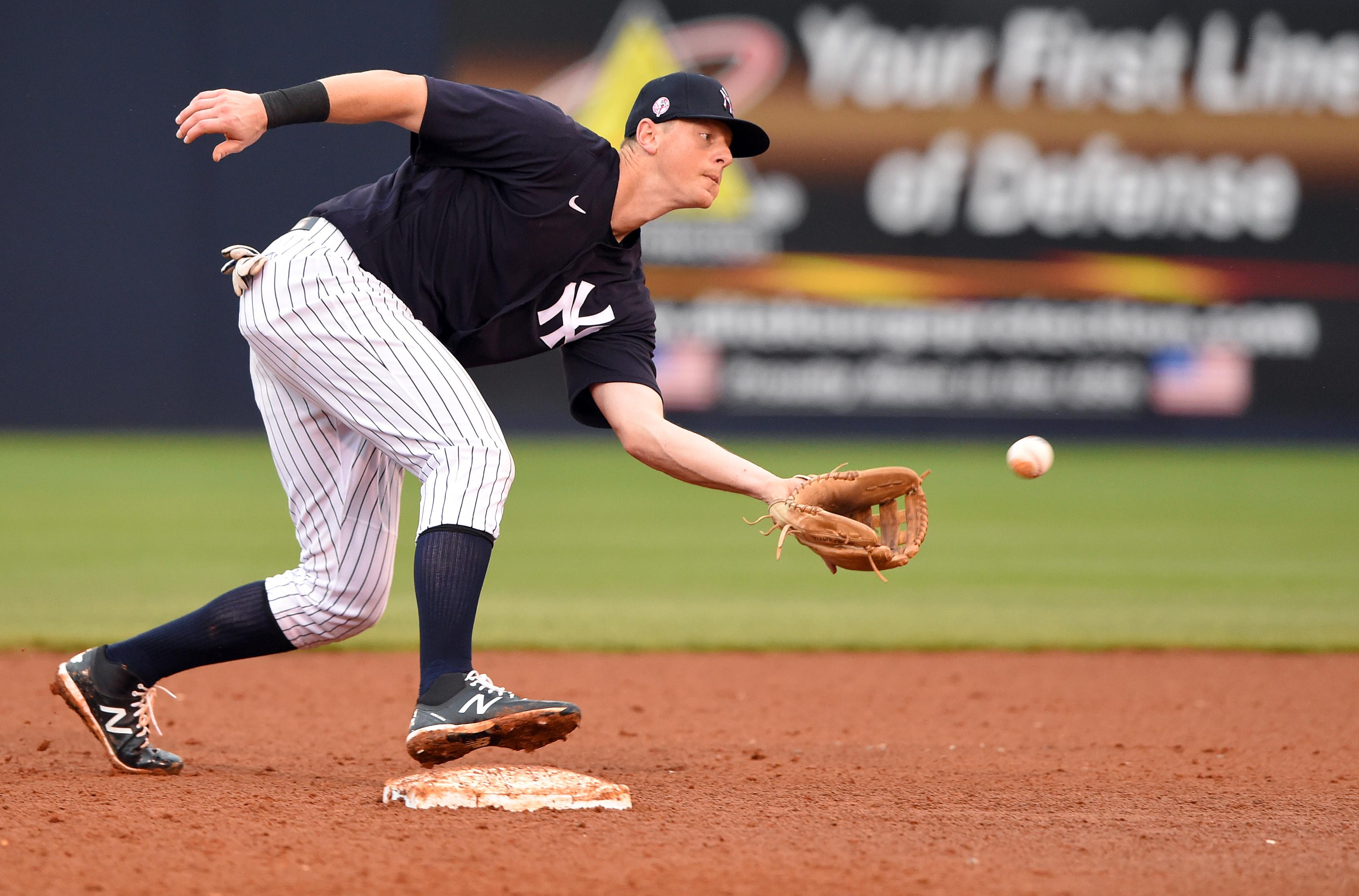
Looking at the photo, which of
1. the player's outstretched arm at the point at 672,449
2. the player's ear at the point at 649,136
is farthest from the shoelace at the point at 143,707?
the player's ear at the point at 649,136

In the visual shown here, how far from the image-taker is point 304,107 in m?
2.79

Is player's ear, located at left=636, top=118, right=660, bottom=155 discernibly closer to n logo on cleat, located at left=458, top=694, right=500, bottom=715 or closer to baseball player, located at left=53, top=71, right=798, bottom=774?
baseball player, located at left=53, top=71, right=798, bottom=774

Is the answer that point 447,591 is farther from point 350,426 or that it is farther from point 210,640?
point 210,640

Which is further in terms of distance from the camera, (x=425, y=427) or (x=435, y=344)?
(x=435, y=344)

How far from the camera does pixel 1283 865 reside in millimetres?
2574

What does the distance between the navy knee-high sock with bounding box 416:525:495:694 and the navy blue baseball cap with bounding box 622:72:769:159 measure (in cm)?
96

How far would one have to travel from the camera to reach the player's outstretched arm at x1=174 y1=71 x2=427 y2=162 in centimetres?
274

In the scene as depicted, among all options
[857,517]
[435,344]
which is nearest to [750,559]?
[857,517]

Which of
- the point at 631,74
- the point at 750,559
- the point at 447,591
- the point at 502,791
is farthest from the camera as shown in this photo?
the point at 631,74

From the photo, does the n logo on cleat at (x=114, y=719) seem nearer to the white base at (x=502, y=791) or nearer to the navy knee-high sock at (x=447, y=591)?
the white base at (x=502, y=791)

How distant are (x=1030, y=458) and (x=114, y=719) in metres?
2.06

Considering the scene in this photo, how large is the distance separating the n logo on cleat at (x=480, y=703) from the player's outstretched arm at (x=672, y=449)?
591mm

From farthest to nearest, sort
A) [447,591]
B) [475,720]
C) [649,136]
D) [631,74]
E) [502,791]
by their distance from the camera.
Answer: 1. [631,74]
2. [649,136]
3. [502,791]
4. [447,591]
5. [475,720]

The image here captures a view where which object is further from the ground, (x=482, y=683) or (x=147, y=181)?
(x=147, y=181)
